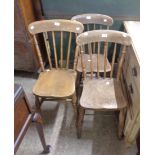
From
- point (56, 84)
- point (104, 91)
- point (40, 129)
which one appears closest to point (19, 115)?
point (40, 129)

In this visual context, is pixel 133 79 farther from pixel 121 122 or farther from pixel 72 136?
pixel 72 136

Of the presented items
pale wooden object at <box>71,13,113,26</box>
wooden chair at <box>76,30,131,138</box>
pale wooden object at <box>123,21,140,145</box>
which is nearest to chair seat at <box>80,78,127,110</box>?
wooden chair at <box>76,30,131,138</box>

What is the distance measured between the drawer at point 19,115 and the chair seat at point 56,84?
469 mm

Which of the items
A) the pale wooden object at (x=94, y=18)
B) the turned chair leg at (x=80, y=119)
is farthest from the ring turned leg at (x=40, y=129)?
the pale wooden object at (x=94, y=18)

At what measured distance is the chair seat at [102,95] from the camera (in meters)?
1.59

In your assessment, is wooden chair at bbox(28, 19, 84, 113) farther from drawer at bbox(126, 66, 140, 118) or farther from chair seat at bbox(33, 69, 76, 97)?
drawer at bbox(126, 66, 140, 118)

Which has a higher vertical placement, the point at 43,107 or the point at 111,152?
the point at 43,107

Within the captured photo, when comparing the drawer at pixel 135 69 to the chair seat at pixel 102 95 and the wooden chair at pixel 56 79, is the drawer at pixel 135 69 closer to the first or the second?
the chair seat at pixel 102 95

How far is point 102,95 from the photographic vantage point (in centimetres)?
167

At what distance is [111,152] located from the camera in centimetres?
171

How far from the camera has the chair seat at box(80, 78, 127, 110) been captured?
1586mm
